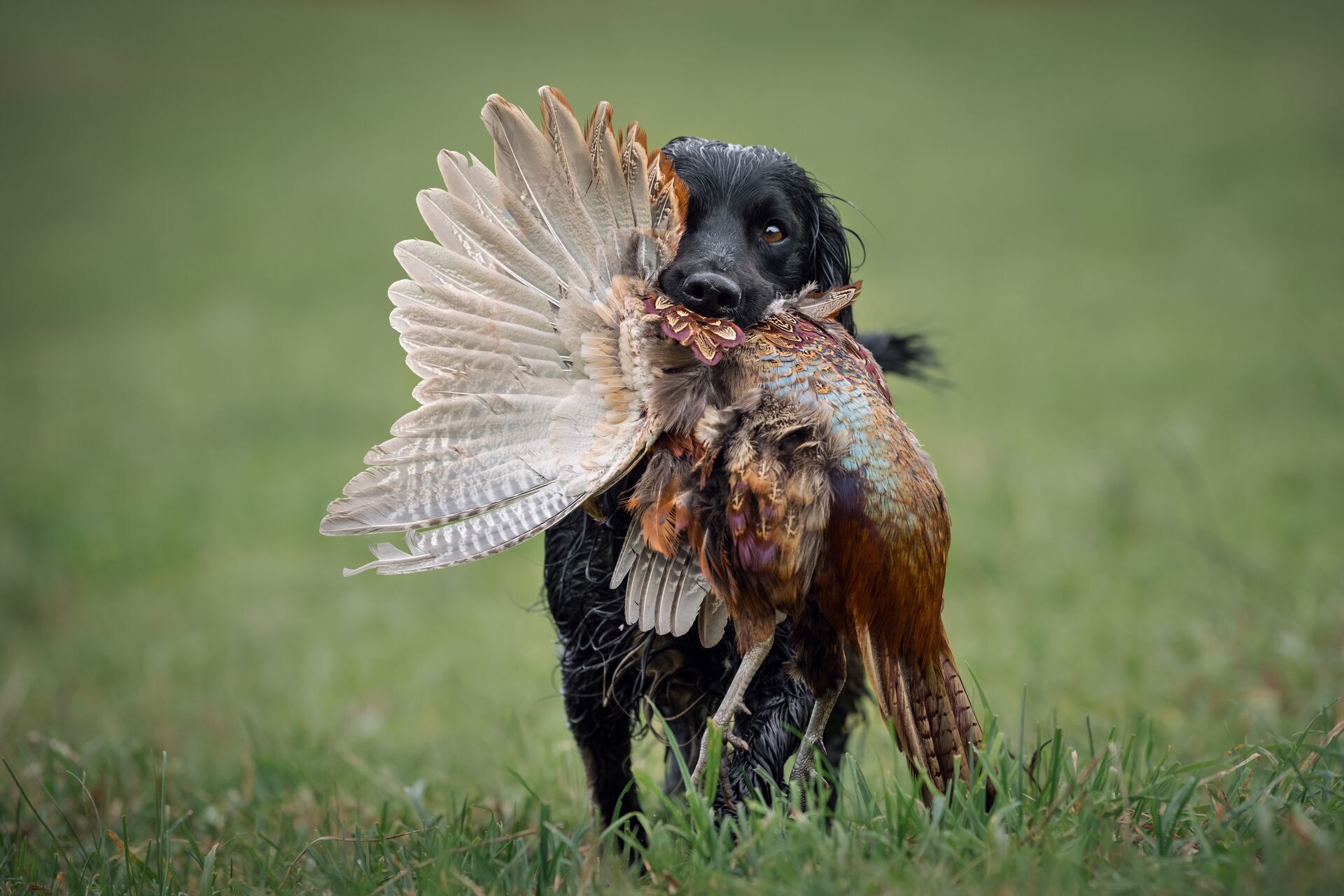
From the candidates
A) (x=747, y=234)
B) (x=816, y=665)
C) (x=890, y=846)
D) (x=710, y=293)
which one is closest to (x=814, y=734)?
(x=816, y=665)

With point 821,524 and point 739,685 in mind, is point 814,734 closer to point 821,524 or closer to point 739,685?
point 739,685

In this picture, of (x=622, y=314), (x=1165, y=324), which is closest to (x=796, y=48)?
(x=1165, y=324)

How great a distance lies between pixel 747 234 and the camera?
8.96 feet

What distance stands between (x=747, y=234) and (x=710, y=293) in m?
0.42

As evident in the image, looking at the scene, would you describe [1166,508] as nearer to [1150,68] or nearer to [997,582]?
[997,582]

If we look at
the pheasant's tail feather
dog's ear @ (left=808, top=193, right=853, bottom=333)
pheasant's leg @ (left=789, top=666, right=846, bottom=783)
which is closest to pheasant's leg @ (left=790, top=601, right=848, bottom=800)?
pheasant's leg @ (left=789, top=666, right=846, bottom=783)

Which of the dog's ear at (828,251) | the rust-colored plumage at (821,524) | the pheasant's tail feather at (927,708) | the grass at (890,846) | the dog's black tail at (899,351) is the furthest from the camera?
the dog's black tail at (899,351)

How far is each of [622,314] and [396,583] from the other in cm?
474

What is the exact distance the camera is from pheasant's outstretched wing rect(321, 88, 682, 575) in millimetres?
2238

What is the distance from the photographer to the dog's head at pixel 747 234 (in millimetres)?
2420

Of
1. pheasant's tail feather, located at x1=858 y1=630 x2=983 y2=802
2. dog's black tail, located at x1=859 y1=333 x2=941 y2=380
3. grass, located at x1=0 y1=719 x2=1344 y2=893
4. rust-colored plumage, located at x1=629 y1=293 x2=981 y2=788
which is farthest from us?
dog's black tail, located at x1=859 y1=333 x2=941 y2=380

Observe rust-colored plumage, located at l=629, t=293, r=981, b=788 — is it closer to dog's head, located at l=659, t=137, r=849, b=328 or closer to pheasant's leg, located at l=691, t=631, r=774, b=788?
pheasant's leg, located at l=691, t=631, r=774, b=788

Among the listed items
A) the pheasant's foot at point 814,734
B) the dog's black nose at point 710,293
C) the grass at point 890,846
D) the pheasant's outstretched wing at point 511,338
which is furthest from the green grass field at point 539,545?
the dog's black nose at point 710,293

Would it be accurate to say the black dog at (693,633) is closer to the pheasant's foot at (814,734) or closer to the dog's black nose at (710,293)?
the dog's black nose at (710,293)
